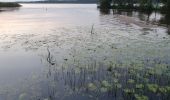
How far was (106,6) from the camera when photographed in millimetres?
91938

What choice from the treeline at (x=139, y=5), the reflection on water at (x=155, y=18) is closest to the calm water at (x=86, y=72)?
the reflection on water at (x=155, y=18)

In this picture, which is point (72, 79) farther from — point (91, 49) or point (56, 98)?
point (91, 49)

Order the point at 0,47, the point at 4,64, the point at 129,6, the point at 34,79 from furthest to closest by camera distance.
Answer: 1. the point at 129,6
2. the point at 0,47
3. the point at 4,64
4. the point at 34,79

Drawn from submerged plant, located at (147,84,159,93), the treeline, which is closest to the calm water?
submerged plant, located at (147,84,159,93)

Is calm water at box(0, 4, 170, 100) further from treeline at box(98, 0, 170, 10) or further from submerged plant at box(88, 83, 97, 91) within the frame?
treeline at box(98, 0, 170, 10)

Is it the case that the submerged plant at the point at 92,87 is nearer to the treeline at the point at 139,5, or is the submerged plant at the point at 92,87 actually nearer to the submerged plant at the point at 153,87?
the submerged plant at the point at 153,87

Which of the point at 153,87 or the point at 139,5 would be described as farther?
the point at 139,5

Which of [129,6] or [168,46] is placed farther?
[129,6]

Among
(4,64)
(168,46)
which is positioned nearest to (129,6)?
(168,46)

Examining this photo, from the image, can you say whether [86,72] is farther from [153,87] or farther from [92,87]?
[153,87]

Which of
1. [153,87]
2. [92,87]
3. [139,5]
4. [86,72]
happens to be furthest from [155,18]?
[92,87]

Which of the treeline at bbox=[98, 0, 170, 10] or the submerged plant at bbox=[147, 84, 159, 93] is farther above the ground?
the treeline at bbox=[98, 0, 170, 10]

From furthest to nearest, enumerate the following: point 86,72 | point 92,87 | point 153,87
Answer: point 86,72 → point 92,87 → point 153,87

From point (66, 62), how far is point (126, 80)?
13.4ft
